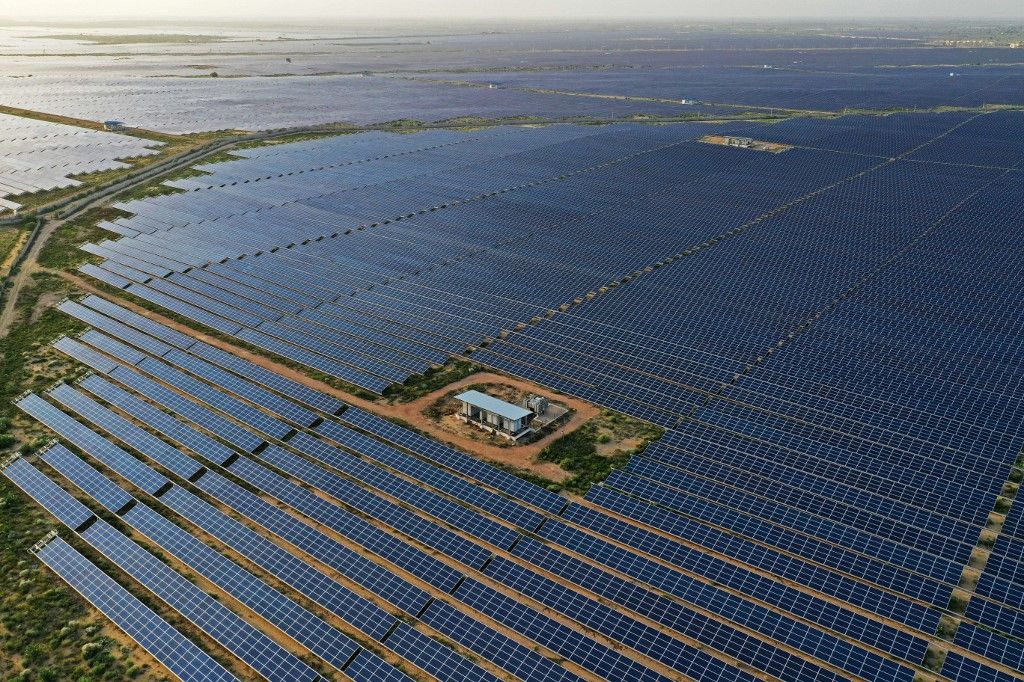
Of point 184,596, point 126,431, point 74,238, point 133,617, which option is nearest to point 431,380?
point 126,431

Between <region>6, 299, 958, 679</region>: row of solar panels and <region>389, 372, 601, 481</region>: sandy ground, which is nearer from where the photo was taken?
<region>6, 299, 958, 679</region>: row of solar panels

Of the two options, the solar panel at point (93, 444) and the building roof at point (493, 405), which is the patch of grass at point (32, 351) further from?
the building roof at point (493, 405)

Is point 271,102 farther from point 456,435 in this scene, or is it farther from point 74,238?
point 456,435

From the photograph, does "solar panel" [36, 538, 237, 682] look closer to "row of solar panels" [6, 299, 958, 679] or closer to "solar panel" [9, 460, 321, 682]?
"solar panel" [9, 460, 321, 682]

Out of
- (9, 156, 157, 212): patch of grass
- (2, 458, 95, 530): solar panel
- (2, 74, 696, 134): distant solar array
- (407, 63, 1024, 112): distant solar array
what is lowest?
(2, 458, 95, 530): solar panel

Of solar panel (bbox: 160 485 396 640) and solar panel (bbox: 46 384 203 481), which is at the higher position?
solar panel (bbox: 46 384 203 481)

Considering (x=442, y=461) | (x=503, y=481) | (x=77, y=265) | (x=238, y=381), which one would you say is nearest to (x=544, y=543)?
(x=503, y=481)

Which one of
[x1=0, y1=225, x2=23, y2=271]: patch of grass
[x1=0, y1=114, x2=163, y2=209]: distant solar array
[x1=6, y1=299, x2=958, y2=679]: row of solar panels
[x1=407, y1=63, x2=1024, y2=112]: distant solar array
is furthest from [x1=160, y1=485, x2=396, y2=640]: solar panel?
[x1=407, y1=63, x2=1024, y2=112]: distant solar array
